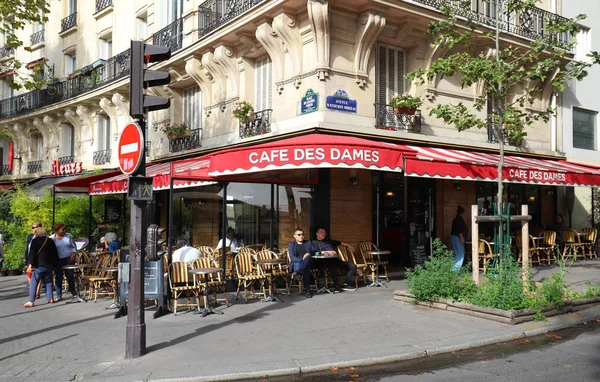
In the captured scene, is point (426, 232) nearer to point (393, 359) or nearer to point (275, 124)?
point (275, 124)

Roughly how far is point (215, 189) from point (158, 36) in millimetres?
6138

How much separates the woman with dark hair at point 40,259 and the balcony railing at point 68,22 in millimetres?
16703

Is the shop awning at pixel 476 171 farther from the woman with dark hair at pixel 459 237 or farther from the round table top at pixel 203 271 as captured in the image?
the round table top at pixel 203 271

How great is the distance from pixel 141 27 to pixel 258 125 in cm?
938

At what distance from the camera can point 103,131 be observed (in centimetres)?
2189

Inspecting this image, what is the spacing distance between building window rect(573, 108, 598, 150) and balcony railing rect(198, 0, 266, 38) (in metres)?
12.3

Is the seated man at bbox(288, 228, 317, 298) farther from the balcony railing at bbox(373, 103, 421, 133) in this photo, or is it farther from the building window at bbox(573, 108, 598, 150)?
the building window at bbox(573, 108, 598, 150)

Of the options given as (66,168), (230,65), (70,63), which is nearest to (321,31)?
(230,65)

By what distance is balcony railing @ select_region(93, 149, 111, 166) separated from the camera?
68.3 ft

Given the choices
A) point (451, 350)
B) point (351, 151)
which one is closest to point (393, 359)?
point (451, 350)

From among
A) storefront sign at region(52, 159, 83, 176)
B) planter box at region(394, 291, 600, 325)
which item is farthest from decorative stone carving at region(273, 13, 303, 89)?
storefront sign at region(52, 159, 83, 176)

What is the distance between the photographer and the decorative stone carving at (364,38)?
12109 millimetres

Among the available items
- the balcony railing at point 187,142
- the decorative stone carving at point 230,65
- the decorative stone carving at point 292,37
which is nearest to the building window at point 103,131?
the balcony railing at point 187,142

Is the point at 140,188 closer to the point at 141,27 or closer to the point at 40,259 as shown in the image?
the point at 40,259
